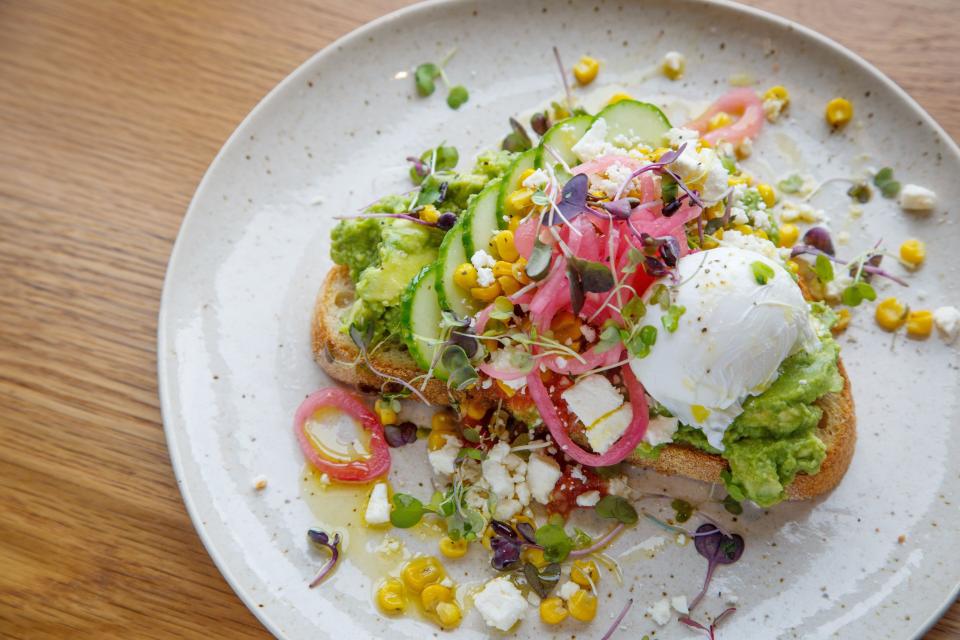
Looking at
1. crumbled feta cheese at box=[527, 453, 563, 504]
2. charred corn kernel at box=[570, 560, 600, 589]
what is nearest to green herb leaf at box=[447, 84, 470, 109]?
crumbled feta cheese at box=[527, 453, 563, 504]

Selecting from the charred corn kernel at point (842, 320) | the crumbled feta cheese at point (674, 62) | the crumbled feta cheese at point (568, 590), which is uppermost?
the crumbled feta cheese at point (674, 62)

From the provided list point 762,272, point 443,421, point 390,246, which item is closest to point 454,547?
point 443,421

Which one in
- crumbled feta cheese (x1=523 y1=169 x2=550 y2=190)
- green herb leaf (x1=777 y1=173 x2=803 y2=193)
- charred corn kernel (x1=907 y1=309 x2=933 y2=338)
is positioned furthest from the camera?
green herb leaf (x1=777 y1=173 x2=803 y2=193)

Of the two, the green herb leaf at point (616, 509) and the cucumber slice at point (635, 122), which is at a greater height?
the cucumber slice at point (635, 122)

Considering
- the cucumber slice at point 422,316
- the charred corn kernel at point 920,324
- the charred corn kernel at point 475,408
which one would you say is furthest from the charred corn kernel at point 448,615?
the charred corn kernel at point 920,324

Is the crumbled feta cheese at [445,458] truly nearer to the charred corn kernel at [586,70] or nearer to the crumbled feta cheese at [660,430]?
the crumbled feta cheese at [660,430]

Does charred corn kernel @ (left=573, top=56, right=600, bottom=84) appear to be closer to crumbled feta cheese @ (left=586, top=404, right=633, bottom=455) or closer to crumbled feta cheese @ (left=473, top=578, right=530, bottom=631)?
crumbled feta cheese @ (left=586, top=404, right=633, bottom=455)

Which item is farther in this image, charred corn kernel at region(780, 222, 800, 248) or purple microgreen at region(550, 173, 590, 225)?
charred corn kernel at region(780, 222, 800, 248)

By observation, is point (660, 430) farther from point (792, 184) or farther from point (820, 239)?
point (792, 184)
